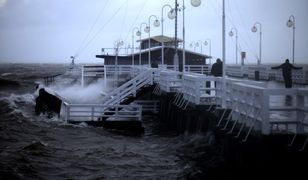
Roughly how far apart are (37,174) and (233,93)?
6.43 metres

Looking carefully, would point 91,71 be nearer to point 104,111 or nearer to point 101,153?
point 104,111

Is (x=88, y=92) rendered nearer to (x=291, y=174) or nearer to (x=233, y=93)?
(x=233, y=93)

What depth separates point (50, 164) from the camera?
13812 mm

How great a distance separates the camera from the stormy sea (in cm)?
1263

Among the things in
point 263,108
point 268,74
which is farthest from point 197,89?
point 268,74

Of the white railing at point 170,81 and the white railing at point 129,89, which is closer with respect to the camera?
the white railing at point 170,81

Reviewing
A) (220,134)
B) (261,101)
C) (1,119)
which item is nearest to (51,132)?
(1,119)

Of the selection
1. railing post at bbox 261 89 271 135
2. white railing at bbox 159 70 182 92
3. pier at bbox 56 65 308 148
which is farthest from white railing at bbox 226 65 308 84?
railing post at bbox 261 89 271 135

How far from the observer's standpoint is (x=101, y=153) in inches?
616

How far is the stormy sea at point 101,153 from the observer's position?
12.6m

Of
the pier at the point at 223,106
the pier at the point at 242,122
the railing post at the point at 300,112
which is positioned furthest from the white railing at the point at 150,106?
the railing post at the point at 300,112

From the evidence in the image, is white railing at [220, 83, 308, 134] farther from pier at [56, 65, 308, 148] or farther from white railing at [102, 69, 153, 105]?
white railing at [102, 69, 153, 105]

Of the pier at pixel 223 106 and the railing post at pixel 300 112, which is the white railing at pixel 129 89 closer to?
the pier at pixel 223 106

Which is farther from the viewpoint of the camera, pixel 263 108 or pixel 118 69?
pixel 118 69
